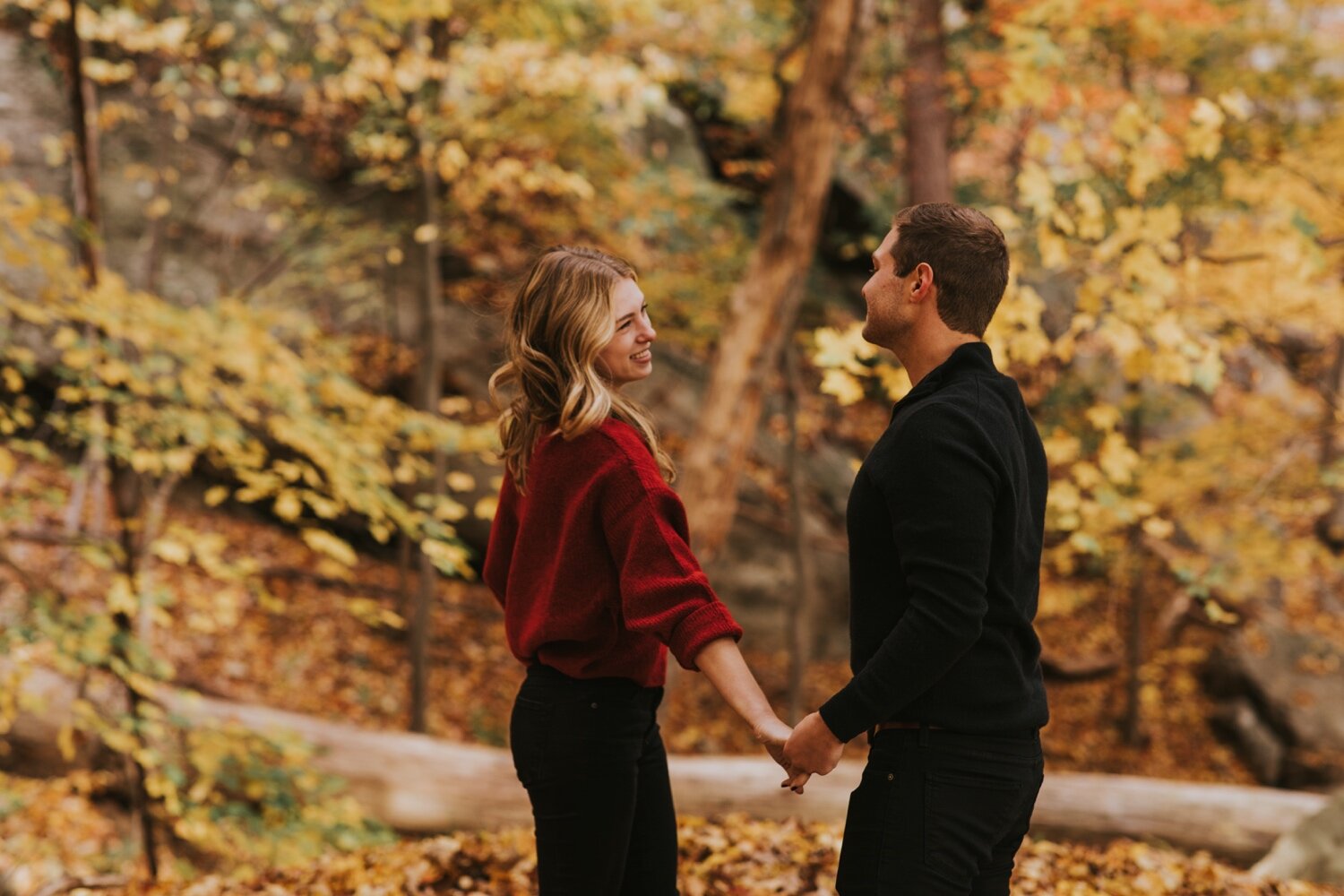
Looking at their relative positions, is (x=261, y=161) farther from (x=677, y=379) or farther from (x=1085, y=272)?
(x=1085, y=272)

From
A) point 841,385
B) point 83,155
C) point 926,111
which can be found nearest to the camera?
point 841,385

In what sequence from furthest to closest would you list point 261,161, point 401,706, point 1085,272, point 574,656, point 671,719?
point 261,161 → point 671,719 → point 401,706 → point 1085,272 → point 574,656

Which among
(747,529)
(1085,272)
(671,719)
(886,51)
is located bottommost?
(671,719)

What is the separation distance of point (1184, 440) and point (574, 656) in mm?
10123

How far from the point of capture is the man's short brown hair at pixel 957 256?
218 cm

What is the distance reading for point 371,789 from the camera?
21.4 feet

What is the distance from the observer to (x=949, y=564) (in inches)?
76.0

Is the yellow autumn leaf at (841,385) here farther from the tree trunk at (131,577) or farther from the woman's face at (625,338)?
the tree trunk at (131,577)

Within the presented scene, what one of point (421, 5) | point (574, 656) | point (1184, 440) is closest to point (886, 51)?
point (1184, 440)

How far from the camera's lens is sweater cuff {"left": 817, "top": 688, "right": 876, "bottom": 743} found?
2012 millimetres

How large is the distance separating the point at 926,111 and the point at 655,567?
8.47 metres

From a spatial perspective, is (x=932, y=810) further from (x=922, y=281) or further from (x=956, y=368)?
(x=922, y=281)

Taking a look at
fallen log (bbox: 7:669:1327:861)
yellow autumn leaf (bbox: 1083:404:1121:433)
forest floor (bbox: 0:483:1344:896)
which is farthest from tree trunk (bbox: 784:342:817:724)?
yellow autumn leaf (bbox: 1083:404:1121:433)

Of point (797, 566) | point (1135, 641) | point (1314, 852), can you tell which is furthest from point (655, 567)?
point (1135, 641)
